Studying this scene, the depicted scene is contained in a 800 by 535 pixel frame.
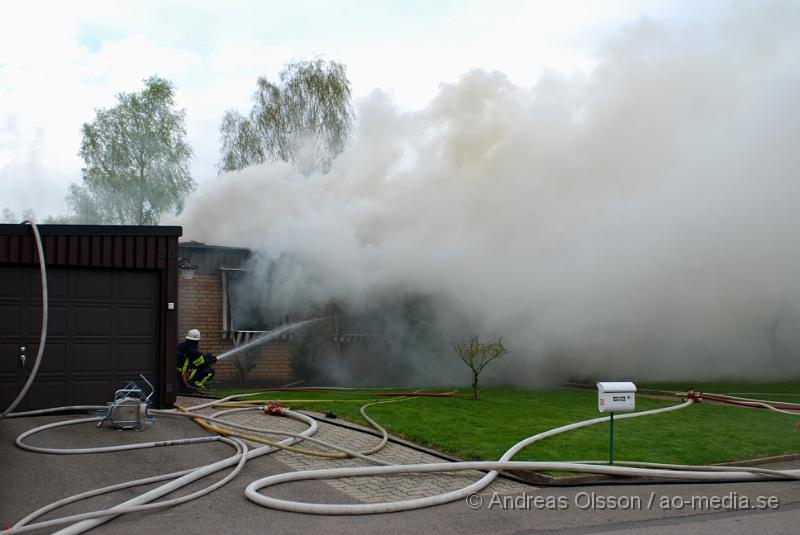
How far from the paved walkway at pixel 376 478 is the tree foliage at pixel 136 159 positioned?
888 inches

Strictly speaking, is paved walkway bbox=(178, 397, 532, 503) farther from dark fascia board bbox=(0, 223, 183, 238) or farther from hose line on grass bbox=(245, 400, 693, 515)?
dark fascia board bbox=(0, 223, 183, 238)

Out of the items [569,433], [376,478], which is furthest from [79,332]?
[569,433]

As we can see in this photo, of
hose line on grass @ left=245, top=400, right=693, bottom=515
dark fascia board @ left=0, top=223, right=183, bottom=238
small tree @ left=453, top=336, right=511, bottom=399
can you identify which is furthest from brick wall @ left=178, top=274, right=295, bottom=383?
hose line on grass @ left=245, top=400, right=693, bottom=515

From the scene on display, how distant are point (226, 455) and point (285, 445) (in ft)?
2.28

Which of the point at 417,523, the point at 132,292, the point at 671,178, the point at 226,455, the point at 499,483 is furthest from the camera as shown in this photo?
the point at 671,178

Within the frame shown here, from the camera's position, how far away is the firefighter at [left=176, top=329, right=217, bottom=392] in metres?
14.2

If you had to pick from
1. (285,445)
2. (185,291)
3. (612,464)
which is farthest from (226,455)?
(185,291)

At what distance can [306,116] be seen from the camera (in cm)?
3023

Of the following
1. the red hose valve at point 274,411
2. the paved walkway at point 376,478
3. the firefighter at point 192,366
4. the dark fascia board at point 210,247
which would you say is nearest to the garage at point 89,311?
the red hose valve at point 274,411

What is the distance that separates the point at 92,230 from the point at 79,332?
165 centimetres

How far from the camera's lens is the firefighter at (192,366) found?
14.2 m

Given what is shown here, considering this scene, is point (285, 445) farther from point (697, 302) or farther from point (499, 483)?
point (697, 302)

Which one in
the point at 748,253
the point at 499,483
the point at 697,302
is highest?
the point at 748,253

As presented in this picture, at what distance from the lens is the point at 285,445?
329 inches
